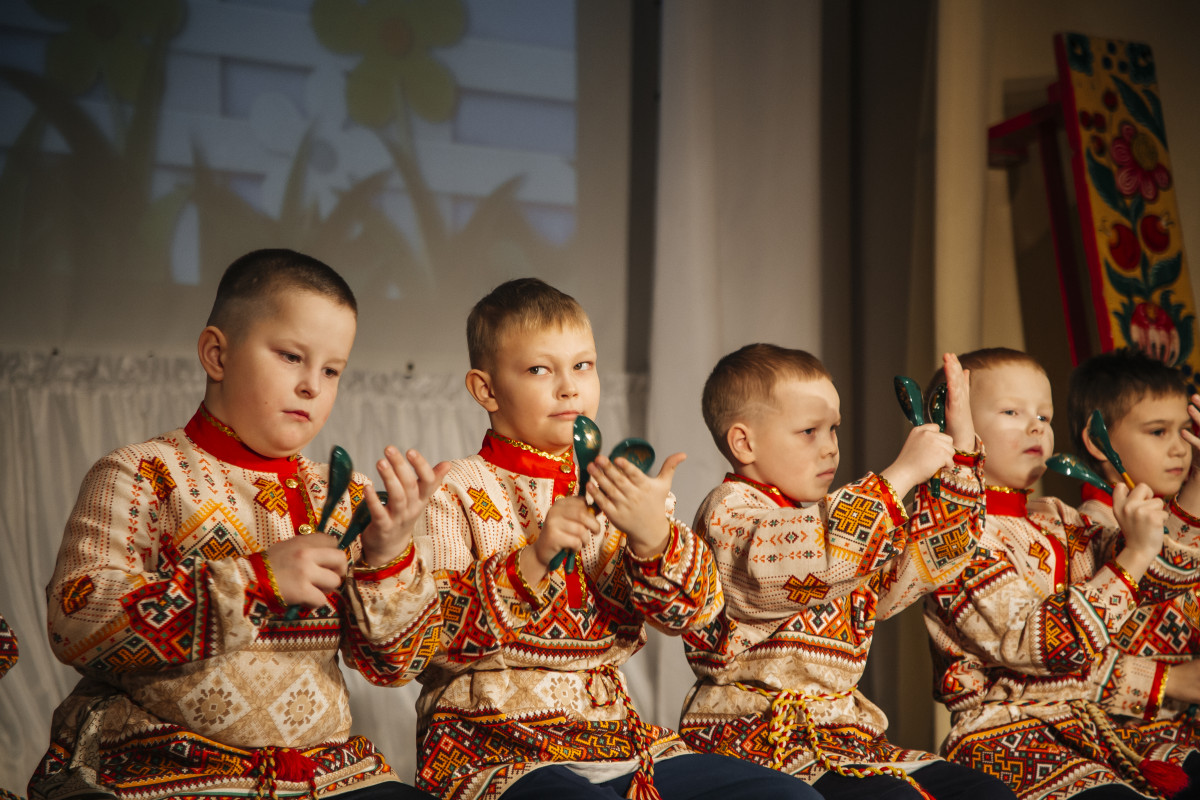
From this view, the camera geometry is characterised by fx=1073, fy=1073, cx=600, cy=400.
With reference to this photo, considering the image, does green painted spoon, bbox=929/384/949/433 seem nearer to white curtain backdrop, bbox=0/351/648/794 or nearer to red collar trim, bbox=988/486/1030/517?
red collar trim, bbox=988/486/1030/517

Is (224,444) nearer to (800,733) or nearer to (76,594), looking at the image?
(76,594)

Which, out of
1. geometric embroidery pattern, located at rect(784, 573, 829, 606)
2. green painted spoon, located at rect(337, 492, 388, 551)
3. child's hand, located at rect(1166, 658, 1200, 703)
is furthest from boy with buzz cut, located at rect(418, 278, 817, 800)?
child's hand, located at rect(1166, 658, 1200, 703)

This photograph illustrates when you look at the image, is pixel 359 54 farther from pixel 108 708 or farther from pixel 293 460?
pixel 108 708

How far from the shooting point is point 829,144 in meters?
2.99

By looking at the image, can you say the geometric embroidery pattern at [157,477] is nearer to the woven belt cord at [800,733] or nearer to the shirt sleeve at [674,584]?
the shirt sleeve at [674,584]

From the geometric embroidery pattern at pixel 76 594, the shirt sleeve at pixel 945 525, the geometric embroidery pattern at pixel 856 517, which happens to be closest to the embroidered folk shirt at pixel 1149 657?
the shirt sleeve at pixel 945 525

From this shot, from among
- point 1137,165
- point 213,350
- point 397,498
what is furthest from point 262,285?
point 1137,165

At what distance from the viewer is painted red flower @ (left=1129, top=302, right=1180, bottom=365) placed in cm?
234

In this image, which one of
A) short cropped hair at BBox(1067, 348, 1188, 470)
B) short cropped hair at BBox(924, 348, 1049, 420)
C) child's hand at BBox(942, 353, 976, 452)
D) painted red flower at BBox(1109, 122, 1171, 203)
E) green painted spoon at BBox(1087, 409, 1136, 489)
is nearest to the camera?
child's hand at BBox(942, 353, 976, 452)

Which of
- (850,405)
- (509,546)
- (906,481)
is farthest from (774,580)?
(850,405)

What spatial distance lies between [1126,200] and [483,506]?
1.81 metres

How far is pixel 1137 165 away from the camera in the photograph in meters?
2.49

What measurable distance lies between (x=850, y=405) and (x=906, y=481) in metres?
1.57

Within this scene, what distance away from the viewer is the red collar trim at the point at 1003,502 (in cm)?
178
